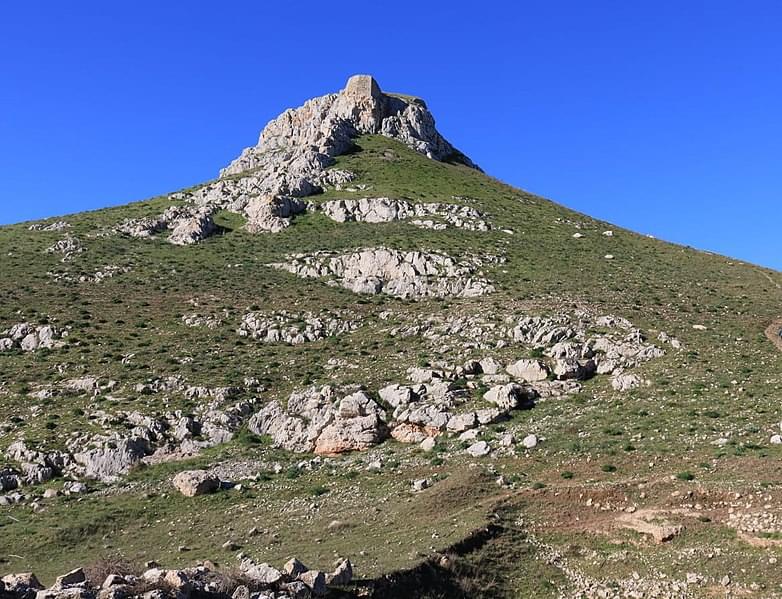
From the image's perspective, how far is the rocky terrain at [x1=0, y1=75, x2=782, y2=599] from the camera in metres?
20.0

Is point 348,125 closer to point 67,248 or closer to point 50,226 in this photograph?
point 50,226

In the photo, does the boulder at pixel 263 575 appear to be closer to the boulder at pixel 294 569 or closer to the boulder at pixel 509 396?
the boulder at pixel 294 569

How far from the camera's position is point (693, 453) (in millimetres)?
25844

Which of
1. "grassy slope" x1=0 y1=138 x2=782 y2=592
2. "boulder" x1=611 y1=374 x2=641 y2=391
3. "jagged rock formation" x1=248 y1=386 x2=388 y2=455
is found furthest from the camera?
"boulder" x1=611 y1=374 x2=641 y2=391

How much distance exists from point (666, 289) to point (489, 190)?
3884cm

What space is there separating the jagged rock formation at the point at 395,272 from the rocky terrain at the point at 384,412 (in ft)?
0.94

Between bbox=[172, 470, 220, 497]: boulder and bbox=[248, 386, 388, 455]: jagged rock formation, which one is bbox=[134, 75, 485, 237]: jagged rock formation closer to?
bbox=[248, 386, 388, 455]: jagged rock formation

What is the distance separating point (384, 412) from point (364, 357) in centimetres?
821

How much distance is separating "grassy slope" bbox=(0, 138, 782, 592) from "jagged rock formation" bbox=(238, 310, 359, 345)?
132 centimetres

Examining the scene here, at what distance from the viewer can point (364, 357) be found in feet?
139

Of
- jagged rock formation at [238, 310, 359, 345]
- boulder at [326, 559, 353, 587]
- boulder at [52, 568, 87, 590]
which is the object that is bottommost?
boulder at [326, 559, 353, 587]

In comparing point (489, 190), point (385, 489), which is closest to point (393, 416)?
point (385, 489)

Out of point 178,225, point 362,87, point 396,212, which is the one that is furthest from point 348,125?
point 178,225

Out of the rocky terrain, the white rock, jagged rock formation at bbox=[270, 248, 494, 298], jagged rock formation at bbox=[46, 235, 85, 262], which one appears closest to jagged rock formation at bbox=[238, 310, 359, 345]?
the rocky terrain
